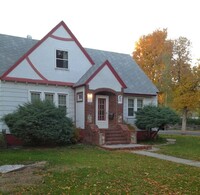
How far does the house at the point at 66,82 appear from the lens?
17281 millimetres

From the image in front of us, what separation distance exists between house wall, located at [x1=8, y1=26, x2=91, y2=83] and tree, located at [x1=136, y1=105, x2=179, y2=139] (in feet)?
16.9

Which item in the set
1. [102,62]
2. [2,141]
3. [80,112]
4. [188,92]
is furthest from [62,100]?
[188,92]

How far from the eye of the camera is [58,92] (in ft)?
61.8

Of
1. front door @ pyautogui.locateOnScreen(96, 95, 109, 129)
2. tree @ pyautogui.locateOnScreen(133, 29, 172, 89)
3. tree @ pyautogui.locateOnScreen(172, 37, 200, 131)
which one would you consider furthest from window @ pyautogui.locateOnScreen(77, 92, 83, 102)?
tree @ pyautogui.locateOnScreen(133, 29, 172, 89)

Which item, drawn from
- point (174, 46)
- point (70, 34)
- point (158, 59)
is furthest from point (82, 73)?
point (158, 59)

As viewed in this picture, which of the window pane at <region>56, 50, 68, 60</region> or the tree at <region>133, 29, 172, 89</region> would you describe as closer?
the window pane at <region>56, 50, 68, 60</region>

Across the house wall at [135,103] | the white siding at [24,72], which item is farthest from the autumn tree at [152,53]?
the white siding at [24,72]

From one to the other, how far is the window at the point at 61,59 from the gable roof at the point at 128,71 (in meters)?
1.93

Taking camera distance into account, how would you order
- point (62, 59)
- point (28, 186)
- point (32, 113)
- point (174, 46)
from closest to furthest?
point (28, 186)
point (32, 113)
point (62, 59)
point (174, 46)

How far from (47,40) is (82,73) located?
3.23 metres

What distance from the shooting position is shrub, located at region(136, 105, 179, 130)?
1939cm

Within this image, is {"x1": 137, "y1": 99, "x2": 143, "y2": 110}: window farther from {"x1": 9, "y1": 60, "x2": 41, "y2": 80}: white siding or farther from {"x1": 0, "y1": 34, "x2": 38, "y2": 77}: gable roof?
{"x1": 0, "y1": 34, "x2": 38, "y2": 77}: gable roof

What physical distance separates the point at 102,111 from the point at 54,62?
4560 mm

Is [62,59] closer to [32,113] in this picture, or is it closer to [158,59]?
[32,113]
